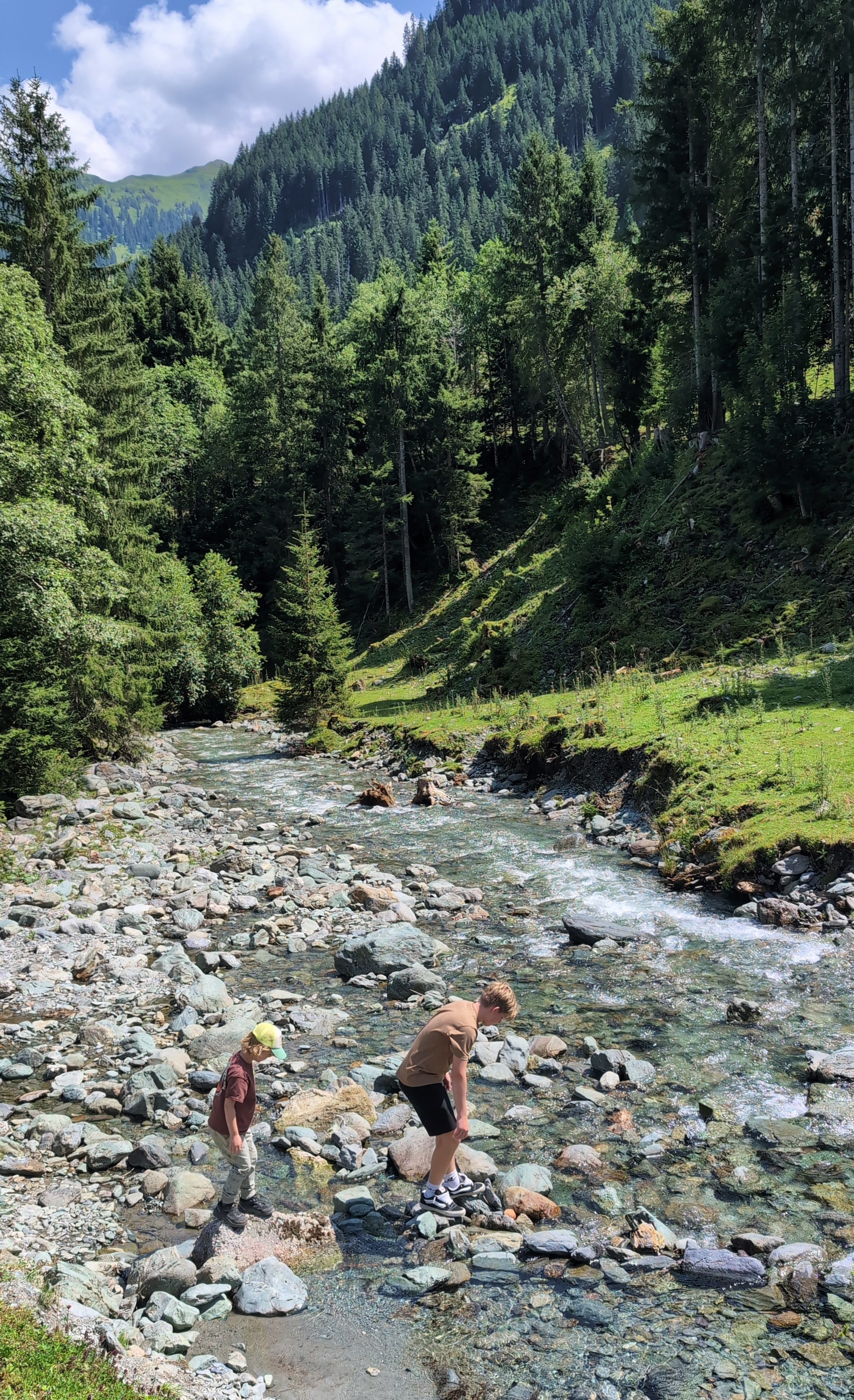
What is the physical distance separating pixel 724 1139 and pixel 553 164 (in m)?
55.7

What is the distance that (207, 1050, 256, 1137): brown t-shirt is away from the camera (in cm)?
745

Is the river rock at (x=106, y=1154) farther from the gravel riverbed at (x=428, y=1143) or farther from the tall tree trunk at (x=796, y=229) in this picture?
the tall tree trunk at (x=796, y=229)

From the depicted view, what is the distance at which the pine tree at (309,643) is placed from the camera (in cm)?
3725

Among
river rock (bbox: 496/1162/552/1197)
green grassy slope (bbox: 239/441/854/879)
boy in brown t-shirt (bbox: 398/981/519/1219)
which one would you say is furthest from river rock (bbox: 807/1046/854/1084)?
green grassy slope (bbox: 239/441/854/879)

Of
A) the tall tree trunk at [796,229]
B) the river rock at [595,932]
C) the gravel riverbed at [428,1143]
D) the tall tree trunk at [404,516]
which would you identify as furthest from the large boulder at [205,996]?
the tall tree trunk at [404,516]

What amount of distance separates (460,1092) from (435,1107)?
10.3 inches

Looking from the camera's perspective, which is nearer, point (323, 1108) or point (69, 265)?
point (323, 1108)

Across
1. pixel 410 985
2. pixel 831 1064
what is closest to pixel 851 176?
pixel 831 1064

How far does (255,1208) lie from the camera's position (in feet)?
24.1

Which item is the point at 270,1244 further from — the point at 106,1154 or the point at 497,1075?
the point at 497,1075

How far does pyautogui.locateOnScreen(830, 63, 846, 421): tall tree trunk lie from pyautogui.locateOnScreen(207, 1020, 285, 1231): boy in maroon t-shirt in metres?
27.4

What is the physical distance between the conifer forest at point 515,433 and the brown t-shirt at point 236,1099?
45.2 feet

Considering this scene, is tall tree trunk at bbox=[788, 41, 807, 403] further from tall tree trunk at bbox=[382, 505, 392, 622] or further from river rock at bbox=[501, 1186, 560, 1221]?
tall tree trunk at bbox=[382, 505, 392, 622]

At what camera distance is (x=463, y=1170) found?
7.79 metres
